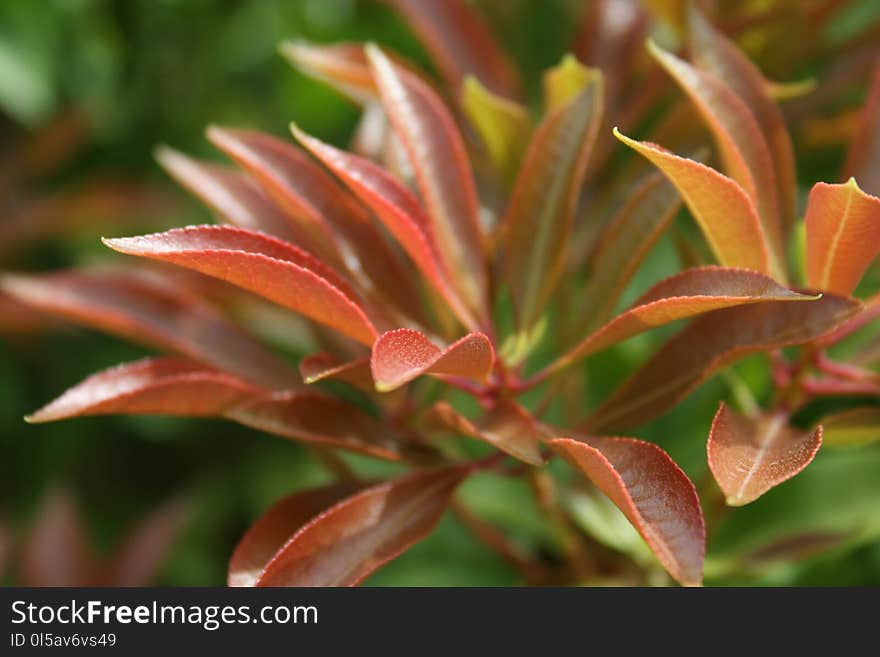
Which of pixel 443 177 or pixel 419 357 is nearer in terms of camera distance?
pixel 419 357

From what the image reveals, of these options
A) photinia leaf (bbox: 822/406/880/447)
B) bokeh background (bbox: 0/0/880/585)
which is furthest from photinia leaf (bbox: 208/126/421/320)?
bokeh background (bbox: 0/0/880/585)

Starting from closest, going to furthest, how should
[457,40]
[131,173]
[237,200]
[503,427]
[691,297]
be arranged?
[691,297] → [503,427] → [237,200] → [457,40] → [131,173]

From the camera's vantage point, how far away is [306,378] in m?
0.68

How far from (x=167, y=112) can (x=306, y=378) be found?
1000 millimetres

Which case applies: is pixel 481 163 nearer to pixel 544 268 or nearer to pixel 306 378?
pixel 544 268

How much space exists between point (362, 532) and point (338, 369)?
133 millimetres

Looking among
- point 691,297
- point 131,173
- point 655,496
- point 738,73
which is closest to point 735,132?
point 738,73

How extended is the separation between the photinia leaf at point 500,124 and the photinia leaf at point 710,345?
24 cm

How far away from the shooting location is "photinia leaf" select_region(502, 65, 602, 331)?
812 mm

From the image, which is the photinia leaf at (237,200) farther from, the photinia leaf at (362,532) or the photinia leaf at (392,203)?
the photinia leaf at (362,532)

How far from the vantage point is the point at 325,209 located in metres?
0.83

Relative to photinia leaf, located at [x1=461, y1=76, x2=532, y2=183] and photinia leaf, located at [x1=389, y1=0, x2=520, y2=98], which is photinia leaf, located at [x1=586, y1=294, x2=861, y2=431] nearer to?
photinia leaf, located at [x1=461, y1=76, x2=532, y2=183]

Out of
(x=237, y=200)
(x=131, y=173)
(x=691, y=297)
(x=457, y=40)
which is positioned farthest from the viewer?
(x=131, y=173)

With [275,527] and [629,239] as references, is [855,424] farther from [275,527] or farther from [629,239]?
[275,527]
